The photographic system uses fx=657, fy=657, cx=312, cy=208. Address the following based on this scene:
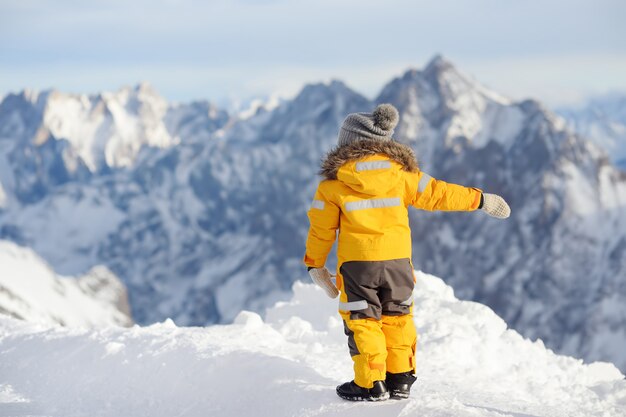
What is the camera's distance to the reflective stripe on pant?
687 centimetres

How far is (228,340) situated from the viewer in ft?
33.3

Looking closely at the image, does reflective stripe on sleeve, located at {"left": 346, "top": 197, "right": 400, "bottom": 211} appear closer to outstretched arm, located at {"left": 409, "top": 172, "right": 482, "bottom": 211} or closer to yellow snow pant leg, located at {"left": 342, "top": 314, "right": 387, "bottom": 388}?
outstretched arm, located at {"left": 409, "top": 172, "right": 482, "bottom": 211}

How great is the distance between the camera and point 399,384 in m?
7.20

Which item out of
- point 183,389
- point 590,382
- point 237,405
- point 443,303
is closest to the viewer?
point 237,405

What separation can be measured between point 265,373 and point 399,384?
5.67 ft

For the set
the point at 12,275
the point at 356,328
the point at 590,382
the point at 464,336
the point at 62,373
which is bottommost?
the point at 12,275

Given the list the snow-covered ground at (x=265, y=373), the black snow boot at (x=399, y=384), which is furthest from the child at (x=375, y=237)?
the snow-covered ground at (x=265, y=373)

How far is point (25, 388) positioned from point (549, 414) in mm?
6663

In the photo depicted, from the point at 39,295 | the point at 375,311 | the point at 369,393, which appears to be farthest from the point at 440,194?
the point at 39,295

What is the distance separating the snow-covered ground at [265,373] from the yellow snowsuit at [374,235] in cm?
61

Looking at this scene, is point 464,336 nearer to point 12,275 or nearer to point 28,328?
point 28,328

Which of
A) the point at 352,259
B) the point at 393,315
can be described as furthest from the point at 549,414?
the point at 352,259

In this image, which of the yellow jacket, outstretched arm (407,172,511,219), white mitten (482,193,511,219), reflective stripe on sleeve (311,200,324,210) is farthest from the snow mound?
white mitten (482,193,511,219)

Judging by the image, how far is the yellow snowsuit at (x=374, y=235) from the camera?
689 centimetres
